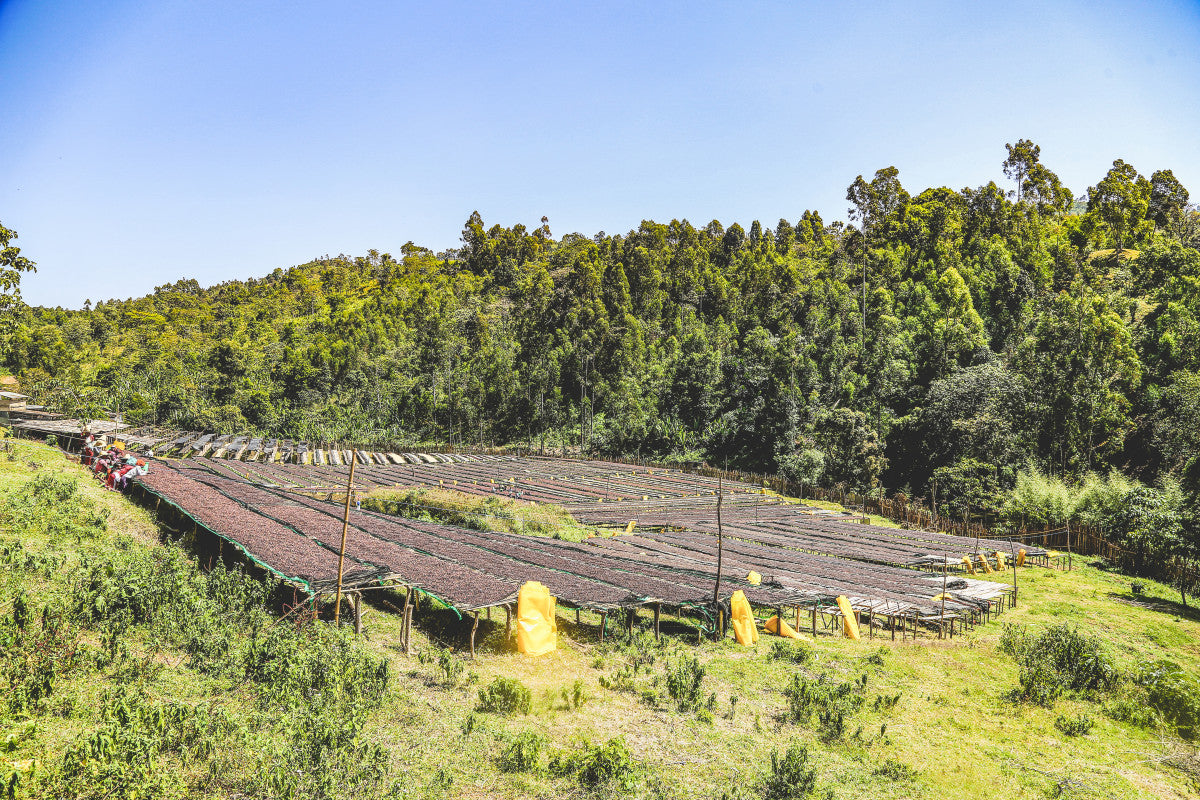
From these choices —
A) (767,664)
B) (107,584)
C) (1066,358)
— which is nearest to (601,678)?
(767,664)

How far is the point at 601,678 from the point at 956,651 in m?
10.0

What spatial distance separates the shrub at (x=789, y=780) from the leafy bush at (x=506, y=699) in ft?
13.6

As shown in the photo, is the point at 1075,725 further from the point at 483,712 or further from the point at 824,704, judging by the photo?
the point at 483,712

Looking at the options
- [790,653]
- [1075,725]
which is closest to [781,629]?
[790,653]

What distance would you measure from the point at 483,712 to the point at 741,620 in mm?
7612

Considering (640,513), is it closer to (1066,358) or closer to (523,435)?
(1066,358)

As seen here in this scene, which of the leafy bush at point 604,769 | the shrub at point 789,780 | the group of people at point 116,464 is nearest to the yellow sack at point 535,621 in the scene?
the leafy bush at point 604,769

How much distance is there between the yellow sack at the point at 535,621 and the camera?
14.1 m

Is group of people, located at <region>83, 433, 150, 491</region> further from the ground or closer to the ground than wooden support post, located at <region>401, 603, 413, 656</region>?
further from the ground

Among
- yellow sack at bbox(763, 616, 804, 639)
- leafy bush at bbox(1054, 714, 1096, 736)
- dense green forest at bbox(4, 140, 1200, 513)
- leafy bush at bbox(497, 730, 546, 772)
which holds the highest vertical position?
dense green forest at bbox(4, 140, 1200, 513)

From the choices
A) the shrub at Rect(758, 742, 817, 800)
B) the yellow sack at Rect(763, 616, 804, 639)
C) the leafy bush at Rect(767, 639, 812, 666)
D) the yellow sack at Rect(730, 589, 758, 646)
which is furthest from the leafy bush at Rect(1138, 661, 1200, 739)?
the shrub at Rect(758, 742, 817, 800)

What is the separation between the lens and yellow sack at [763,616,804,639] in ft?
57.0

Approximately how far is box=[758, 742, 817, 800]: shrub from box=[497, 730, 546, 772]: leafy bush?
3.16 meters

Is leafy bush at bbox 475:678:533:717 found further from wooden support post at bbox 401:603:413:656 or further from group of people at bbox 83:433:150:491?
group of people at bbox 83:433:150:491
